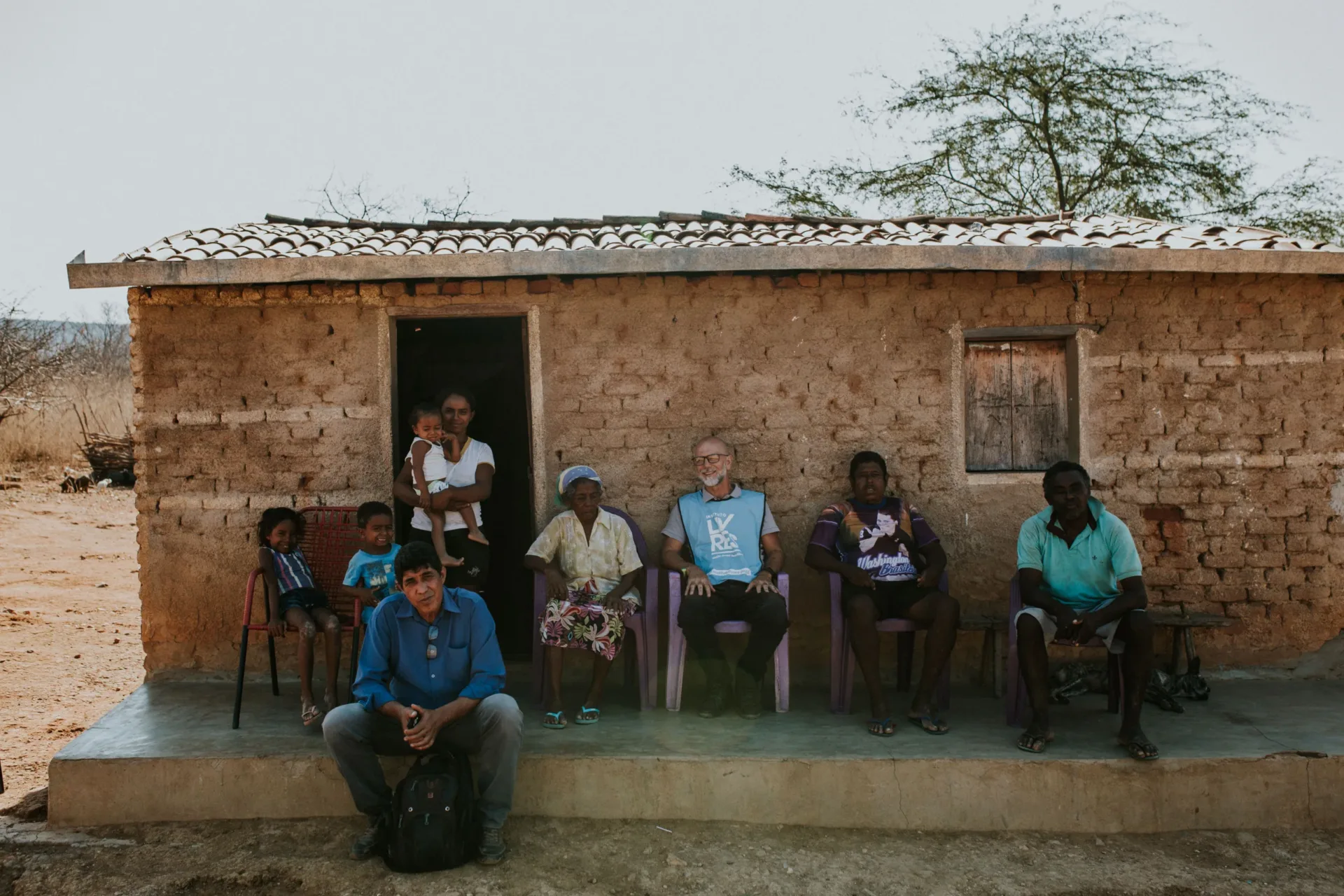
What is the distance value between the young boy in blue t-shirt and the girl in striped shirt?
0.20m

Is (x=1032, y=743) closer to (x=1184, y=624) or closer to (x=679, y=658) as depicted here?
(x=1184, y=624)

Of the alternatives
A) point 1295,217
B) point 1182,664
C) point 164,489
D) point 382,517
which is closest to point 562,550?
point 382,517

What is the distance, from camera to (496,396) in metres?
8.09

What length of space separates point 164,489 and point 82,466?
12.1m

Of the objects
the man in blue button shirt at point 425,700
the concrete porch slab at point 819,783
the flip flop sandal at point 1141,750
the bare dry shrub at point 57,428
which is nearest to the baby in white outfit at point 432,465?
the man in blue button shirt at point 425,700

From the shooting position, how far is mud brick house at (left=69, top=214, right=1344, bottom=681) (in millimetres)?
5902

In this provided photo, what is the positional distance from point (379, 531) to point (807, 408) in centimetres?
242

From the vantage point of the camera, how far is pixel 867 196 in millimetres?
17250

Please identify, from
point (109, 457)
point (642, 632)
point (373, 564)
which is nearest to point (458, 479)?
point (373, 564)

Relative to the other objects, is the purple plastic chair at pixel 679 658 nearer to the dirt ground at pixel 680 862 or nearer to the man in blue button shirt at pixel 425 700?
the dirt ground at pixel 680 862

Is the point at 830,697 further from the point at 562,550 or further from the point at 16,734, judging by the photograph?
the point at 16,734

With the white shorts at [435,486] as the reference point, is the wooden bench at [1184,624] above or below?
below

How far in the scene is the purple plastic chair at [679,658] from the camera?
530 centimetres

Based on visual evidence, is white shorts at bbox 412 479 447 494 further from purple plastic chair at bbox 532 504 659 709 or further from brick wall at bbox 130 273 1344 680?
purple plastic chair at bbox 532 504 659 709
